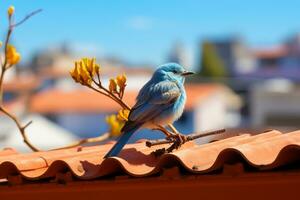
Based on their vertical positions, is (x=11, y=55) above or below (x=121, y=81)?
above

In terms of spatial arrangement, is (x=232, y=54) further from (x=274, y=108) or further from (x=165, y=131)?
(x=165, y=131)

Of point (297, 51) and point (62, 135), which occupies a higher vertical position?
point (297, 51)

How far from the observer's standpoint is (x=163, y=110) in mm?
4176

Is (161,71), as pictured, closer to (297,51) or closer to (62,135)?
(62,135)

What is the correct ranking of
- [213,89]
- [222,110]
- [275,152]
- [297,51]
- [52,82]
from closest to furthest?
1. [275,152]
2. [213,89]
3. [222,110]
4. [52,82]
5. [297,51]

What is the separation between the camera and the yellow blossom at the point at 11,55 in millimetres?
5348

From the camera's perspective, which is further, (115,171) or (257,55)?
(257,55)

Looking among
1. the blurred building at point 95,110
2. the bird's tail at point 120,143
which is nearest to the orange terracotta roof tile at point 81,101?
the blurred building at point 95,110

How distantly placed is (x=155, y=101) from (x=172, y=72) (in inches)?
12.6

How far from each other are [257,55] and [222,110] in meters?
31.8

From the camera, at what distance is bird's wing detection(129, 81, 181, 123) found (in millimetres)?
4074

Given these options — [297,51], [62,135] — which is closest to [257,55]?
[297,51]

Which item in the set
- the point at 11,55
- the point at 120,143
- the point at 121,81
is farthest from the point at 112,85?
the point at 11,55

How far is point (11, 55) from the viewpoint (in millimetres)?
5359
